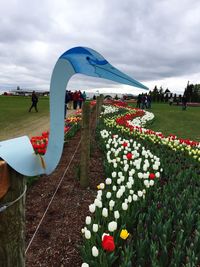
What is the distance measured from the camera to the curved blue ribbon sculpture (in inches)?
44.7

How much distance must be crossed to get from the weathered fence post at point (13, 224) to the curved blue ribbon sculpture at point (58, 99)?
11 cm

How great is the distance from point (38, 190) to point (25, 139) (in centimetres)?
356

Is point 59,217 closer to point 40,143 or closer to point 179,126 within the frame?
point 40,143

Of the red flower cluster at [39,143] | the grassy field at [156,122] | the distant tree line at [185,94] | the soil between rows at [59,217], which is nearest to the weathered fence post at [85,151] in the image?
the soil between rows at [59,217]

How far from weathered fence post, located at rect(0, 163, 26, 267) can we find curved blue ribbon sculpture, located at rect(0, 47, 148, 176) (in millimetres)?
112

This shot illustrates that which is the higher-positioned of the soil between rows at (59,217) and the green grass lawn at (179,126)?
the soil between rows at (59,217)

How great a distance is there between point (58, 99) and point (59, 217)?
9.60 feet

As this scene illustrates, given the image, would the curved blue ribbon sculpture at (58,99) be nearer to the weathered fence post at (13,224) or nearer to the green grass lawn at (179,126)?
the weathered fence post at (13,224)

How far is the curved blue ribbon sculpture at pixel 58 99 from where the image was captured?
44.7 inches

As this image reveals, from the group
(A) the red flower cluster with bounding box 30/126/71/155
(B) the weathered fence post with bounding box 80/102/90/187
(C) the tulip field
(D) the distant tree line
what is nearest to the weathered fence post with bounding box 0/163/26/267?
(C) the tulip field

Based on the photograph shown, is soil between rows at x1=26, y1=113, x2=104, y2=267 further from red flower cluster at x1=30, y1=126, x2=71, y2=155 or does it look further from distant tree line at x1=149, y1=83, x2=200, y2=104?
distant tree line at x1=149, y1=83, x2=200, y2=104

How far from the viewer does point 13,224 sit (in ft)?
5.05

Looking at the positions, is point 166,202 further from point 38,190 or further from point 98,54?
point 98,54

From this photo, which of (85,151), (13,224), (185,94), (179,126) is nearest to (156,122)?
(179,126)
